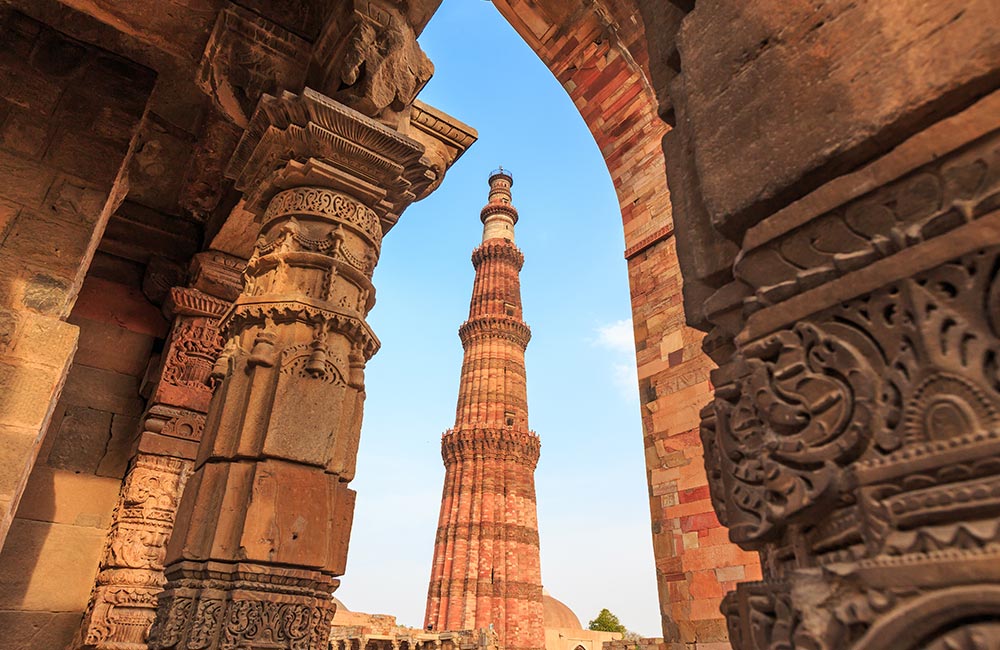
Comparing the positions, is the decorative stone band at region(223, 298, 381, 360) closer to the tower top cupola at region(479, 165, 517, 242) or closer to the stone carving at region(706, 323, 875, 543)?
the stone carving at region(706, 323, 875, 543)

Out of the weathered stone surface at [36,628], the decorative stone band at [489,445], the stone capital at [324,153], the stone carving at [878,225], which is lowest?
the weathered stone surface at [36,628]

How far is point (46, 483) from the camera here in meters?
3.86

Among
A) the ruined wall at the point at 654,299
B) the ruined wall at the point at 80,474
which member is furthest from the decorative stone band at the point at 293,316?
the ruined wall at the point at 654,299

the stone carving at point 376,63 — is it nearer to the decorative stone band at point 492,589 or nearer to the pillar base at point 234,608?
the pillar base at point 234,608

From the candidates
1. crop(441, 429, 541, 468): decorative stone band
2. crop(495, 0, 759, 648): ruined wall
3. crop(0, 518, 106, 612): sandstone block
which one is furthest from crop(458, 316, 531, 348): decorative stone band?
crop(0, 518, 106, 612): sandstone block

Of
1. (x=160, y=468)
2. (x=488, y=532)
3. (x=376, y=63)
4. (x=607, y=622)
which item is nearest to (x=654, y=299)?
(x=376, y=63)

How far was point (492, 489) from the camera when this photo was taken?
20.0 metres

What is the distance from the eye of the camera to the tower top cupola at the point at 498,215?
25.9 m

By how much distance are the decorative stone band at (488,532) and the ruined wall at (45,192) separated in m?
17.6

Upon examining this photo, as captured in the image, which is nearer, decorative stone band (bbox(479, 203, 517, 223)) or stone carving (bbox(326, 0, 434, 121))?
stone carving (bbox(326, 0, 434, 121))

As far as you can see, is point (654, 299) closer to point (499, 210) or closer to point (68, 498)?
point (68, 498)

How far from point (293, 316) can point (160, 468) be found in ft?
8.18

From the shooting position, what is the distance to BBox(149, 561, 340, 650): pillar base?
198 cm

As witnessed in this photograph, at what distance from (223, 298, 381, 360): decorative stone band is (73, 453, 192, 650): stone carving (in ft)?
7.15
